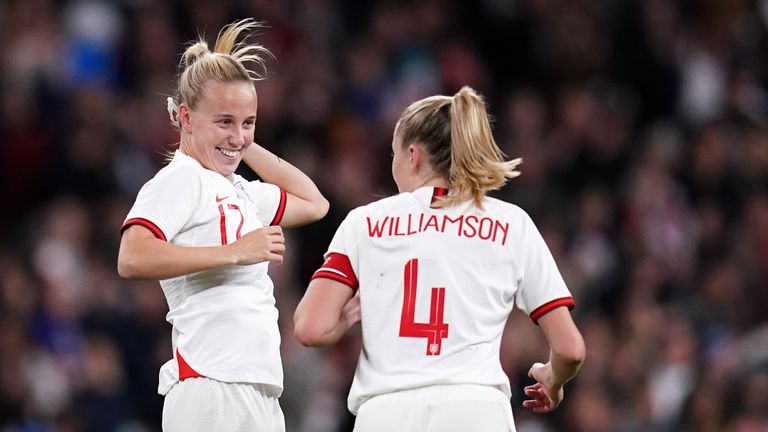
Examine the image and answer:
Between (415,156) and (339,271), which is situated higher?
(415,156)

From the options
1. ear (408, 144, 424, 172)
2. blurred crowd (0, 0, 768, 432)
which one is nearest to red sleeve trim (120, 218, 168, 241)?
ear (408, 144, 424, 172)

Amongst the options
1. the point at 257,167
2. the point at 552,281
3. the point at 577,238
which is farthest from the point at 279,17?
the point at 552,281

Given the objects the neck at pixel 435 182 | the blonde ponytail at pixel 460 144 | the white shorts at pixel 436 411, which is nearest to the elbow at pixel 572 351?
the white shorts at pixel 436 411

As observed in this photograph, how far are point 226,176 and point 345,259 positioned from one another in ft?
1.76

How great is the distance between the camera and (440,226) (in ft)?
14.9

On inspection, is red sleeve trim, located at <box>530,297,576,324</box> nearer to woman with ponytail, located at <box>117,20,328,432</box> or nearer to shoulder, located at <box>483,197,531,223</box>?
shoulder, located at <box>483,197,531,223</box>

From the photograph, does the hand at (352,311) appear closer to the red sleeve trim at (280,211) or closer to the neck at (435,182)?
the neck at (435,182)

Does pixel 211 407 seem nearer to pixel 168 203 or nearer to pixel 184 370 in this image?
pixel 184 370

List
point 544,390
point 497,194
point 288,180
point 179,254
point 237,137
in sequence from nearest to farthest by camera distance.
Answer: point 179,254 → point 237,137 → point 544,390 → point 288,180 → point 497,194

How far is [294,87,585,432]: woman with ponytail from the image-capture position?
14.6ft

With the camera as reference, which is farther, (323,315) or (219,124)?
(219,124)

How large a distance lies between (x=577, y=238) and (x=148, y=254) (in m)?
7.73

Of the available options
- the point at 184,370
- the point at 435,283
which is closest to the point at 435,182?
the point at 435,283

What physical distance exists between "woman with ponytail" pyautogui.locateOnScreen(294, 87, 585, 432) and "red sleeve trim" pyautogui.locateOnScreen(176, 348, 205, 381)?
36 cm
